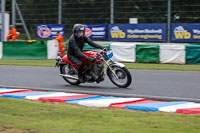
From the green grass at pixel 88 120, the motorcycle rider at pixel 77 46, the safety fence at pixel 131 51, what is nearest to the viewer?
the green grass at pixel 88 120

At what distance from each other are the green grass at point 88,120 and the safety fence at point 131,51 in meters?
12.1

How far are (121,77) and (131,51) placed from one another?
1005cm

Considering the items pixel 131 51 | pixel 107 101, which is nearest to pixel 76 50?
pixel 107 101

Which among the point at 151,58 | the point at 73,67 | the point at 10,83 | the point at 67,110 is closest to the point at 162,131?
the point at 67,110

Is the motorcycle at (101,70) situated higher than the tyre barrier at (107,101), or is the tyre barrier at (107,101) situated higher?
the motorcycle at (101,70)

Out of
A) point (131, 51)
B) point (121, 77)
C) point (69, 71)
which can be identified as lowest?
point (121, 77)

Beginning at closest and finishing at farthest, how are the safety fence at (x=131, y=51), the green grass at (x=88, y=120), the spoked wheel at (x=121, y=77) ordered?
1. the green grass at (x=88, y=120)
2. the spoked wheel at (x=121, y=77)
3. the safety fence at (x=131, y=51)

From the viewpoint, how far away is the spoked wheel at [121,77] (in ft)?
32.5

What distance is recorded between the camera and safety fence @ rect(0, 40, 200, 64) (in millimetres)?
18906

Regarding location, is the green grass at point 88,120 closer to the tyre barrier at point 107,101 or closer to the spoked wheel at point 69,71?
the tyre barrier at point 107,101

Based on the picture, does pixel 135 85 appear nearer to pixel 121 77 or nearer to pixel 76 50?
pixel 121 77

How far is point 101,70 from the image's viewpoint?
10375 mm

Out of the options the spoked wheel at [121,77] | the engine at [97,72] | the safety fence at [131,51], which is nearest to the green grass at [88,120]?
the spoked wheel at [121,77]

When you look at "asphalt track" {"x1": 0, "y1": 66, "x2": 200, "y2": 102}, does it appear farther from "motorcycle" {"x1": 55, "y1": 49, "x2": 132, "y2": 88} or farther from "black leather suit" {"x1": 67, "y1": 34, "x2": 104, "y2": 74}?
"black leather suit" {"x1": 67, "y1": 34, "x2": 104, "y2": 74}
